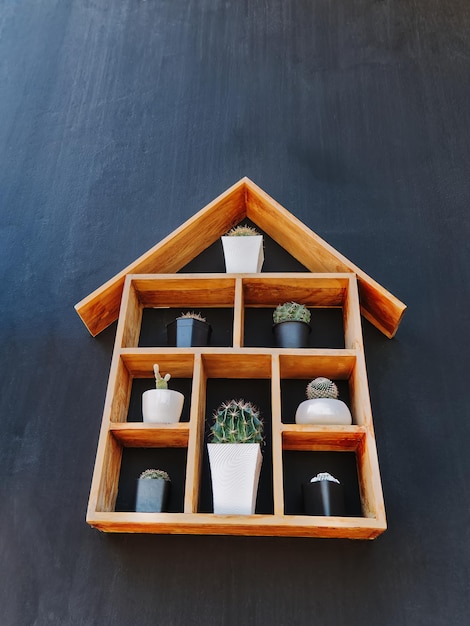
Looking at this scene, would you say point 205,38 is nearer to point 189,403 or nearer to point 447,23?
point 447,23

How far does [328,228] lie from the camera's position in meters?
2.92

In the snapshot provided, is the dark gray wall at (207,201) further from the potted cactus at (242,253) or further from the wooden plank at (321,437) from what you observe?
the potted cactus at (242,253)

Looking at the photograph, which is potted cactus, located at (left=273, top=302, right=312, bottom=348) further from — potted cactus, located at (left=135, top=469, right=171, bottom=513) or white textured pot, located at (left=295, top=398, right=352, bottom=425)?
potted cactus, located at (left=135, top=469, right=171, bottom=513)

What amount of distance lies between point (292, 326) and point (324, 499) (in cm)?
67

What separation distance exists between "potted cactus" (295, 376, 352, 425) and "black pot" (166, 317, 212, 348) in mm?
461

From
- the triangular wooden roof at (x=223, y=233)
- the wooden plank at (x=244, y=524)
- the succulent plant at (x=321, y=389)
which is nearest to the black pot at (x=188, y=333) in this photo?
the triangular wooden roof at (x=223, y=233)

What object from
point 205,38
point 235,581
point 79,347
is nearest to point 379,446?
point 235,581

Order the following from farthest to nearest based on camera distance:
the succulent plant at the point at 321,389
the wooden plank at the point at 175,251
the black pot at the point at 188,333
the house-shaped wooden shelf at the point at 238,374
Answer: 1. the wooden plank at the point at 175,251
2. the black pot at the point at 188,333
3. the succulent plant at the point at 321,389
4. the house-shaped wooden shelf at the point at 238,374

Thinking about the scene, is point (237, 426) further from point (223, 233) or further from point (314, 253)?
point (223, 233)

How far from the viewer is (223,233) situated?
2.90 metres

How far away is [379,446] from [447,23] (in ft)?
8.34

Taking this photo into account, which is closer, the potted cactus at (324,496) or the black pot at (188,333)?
the potted cactus at (324,496)

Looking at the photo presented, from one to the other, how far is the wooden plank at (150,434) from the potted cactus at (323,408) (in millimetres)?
419

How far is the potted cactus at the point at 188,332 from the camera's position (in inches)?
94.9
